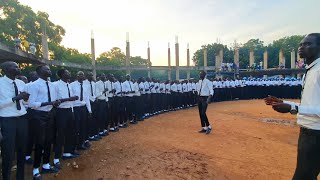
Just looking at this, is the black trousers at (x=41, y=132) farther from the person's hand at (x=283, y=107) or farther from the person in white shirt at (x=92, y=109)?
the person's hand at (x=283, y=107)

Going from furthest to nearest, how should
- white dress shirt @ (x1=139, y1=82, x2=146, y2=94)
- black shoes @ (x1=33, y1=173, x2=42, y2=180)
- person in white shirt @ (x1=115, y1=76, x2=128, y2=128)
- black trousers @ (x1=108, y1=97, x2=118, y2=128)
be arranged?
white dress shirt @ (x1=139, y1=82, x2=146, y2=94)
person in white shirt @ (x1=115, y1=76, x2=128, y2=128)
black trousers @ (x1=108, y1=97, x2=118, y2=128)
black shoes @ (x1=33, y1=173, x2=42, y2=180)

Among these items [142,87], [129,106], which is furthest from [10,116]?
[142,87]

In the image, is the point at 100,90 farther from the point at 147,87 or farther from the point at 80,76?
the point at 147,87

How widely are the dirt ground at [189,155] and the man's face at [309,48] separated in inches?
114

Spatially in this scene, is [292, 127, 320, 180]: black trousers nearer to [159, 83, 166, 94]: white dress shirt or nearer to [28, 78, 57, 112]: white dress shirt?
[28, 78, 57, 112]: white dress shirt

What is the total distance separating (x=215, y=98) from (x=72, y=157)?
55.4 ft

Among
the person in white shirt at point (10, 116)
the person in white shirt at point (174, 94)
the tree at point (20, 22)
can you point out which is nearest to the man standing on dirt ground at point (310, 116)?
the person in white shirt at point (10, 116)

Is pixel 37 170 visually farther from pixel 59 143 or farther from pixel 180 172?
pixel 180 172

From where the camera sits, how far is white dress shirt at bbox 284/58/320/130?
2865 mm

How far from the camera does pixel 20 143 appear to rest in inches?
188

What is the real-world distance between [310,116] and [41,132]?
455cm

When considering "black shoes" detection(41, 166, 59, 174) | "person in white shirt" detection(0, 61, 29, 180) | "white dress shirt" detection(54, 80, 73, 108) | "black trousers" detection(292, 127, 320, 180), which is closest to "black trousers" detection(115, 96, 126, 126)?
"white dress shirt" detection(54, 80, 73, 108)

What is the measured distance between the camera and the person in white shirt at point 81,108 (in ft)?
22.8

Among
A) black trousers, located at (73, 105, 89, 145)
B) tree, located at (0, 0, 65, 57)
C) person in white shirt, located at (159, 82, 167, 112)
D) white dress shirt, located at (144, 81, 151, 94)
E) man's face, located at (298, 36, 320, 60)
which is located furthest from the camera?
tree, located at (0, 0, 65, 57)
